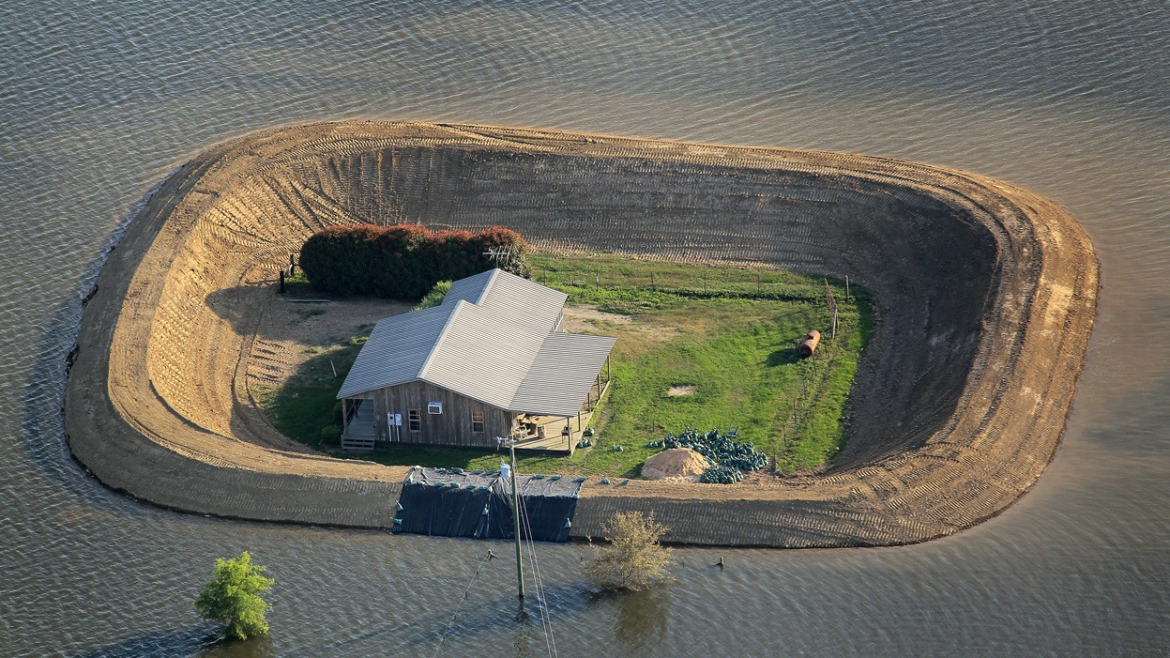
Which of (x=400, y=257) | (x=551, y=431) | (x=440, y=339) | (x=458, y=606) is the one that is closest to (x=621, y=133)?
(x=400, y=257)

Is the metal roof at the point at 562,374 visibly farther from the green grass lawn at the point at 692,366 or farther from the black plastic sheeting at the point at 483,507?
the black plastic sheeting at the point at 483,507

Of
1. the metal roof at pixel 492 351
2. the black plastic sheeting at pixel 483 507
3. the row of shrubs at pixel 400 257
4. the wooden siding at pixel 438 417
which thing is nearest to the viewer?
the black plastic sheeting at pixel 483 507

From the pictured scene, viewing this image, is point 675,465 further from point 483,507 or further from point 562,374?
point 483,507

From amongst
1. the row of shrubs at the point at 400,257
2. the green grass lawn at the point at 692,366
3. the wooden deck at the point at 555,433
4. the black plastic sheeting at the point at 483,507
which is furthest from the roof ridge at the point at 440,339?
the black plastic sheeting at the point at 483,507

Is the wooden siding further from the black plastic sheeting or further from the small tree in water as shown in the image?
the small tree in water

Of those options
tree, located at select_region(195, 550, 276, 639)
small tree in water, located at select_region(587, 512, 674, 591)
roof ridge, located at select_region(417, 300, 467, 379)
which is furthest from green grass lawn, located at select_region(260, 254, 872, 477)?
tree, located at select_region(195, 550, 276, 639)

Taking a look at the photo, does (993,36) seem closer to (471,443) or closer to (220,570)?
(471,443)
